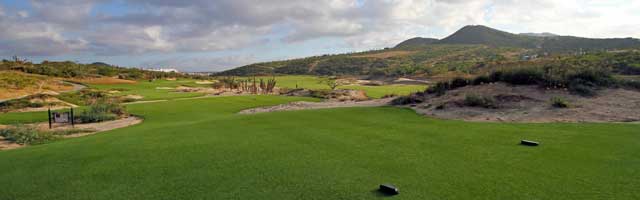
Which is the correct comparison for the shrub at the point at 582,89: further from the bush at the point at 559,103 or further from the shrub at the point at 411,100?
the shrub at the point at 411,100

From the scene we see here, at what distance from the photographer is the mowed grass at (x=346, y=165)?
4949 millimetres

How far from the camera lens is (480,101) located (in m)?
14.1

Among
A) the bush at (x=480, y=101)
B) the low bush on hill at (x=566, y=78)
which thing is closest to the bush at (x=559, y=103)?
the bush at (x=480, y=101)

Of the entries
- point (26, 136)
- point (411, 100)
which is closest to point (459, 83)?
point (411, 100)

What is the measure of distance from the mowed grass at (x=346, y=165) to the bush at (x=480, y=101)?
411cm

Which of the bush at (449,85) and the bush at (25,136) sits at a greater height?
the bush at (449,85)

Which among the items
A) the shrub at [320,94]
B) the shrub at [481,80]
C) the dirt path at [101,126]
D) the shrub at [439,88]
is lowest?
the dirt path at [101,126]

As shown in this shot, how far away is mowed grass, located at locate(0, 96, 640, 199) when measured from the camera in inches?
195

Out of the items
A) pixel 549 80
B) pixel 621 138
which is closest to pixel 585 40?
pixel 549 80

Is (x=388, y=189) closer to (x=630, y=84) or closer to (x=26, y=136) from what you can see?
(x=26, y=136)

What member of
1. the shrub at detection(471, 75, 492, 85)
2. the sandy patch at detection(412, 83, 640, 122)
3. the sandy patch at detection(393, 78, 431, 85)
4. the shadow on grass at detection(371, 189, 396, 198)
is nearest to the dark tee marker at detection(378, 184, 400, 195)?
the shadow on grass at detection(371, 189, 396, 198)

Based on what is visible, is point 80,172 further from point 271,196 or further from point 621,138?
point 621,138

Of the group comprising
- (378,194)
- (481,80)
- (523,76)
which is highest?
(523,76)

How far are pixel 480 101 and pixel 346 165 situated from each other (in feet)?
31.4
